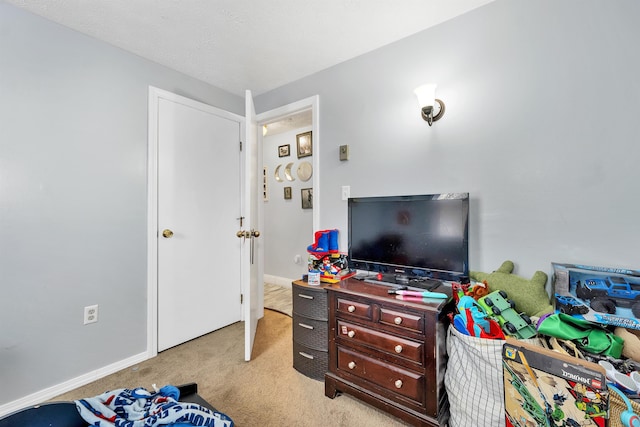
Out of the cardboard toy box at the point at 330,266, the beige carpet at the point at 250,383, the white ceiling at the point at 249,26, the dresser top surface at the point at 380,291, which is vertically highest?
the white ceiling at the point at 249,26

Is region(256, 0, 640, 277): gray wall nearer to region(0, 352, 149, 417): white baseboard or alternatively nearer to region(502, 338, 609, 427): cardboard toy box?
region(502, 338, 609, 427): cardboard toy box

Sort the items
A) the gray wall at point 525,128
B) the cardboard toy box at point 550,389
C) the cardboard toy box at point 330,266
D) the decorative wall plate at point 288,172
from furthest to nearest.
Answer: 1. the decorative wall plate at point 288,172
2. the cardboard toy box at point 330,266
3. the gray wall at point 525,128
4. the cardboard toy box at point 550,389

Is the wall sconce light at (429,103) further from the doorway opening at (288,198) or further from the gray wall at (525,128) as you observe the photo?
the doorway opening at (288,198)

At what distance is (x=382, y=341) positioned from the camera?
5.03 feet

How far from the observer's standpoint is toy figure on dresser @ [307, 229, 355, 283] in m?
2.00

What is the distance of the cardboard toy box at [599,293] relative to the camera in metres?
1.17

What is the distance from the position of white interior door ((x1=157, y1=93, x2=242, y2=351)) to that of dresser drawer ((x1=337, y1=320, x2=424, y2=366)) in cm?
153

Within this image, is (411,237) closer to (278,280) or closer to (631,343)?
(631,343)

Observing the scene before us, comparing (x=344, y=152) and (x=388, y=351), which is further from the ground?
(x=344, y=152)

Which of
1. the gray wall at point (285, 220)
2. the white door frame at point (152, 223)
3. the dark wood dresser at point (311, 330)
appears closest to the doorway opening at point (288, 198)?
the gray wall at point (285, 220)

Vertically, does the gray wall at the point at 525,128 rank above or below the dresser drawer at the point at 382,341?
above

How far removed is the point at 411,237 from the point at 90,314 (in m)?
2.28

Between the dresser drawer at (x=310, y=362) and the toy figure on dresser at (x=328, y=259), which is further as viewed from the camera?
the toy figure on dresser at (x=328, y=259)

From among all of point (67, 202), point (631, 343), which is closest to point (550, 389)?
point (631, 343)
